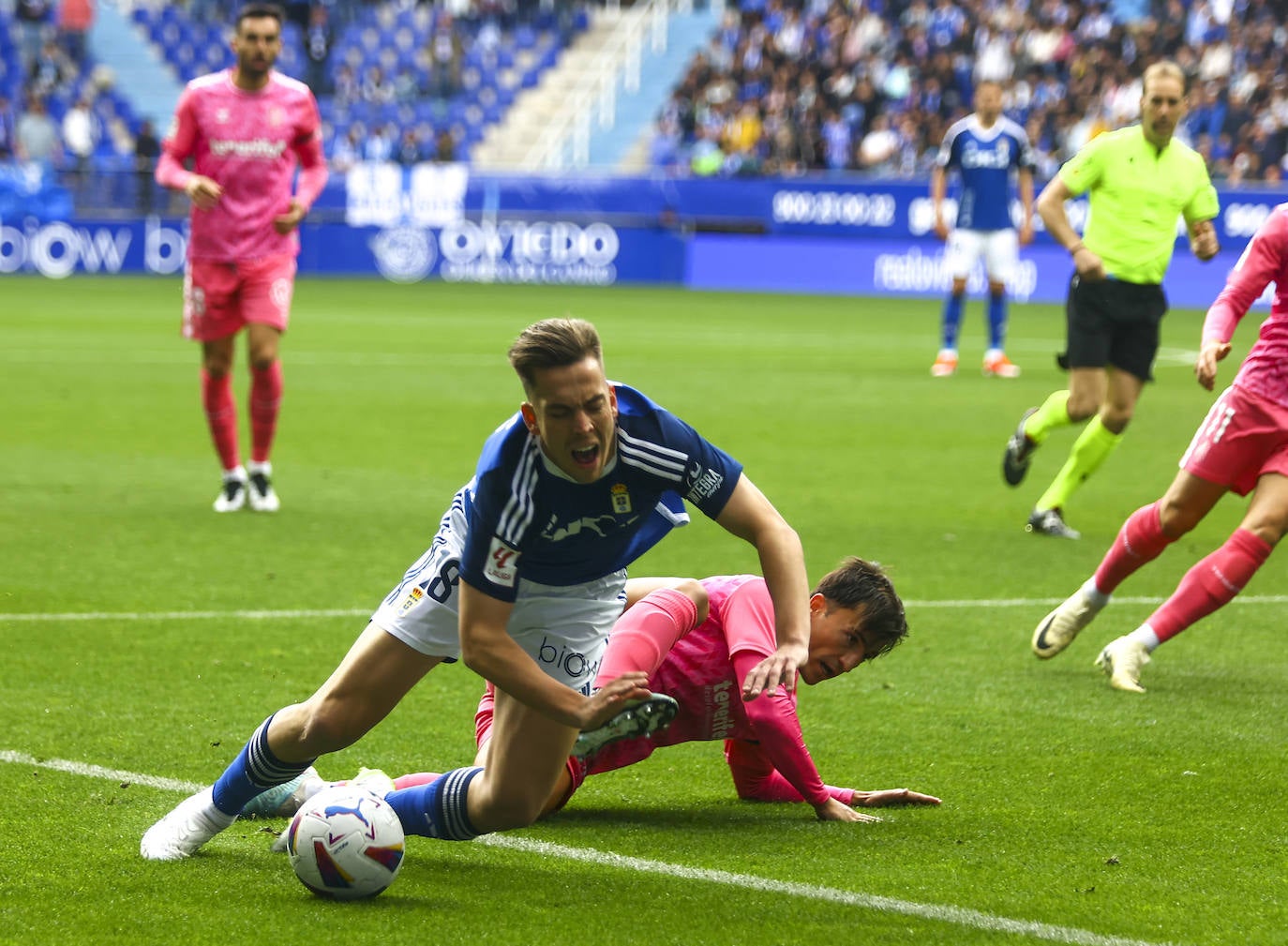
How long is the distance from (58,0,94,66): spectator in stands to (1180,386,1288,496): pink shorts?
34.0m

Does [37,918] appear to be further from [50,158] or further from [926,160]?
[50,158]

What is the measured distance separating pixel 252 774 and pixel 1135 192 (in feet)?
20.0

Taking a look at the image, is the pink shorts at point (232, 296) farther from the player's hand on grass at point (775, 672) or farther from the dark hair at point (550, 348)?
the player's hand on grass at point (775, 672)

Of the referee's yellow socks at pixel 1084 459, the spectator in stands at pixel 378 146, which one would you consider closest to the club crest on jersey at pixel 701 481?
the referee's yellow socks at pixel 1084 459

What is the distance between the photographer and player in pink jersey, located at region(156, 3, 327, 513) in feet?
29.8

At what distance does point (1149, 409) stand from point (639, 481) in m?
11.4

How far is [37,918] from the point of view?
3605mm

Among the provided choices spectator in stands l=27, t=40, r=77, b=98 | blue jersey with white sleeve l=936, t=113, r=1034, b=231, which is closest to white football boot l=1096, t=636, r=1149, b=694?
blue jersey with white sleeve l=936, t=113, r=1034, b=231

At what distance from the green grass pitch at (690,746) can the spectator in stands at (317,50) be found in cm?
2390

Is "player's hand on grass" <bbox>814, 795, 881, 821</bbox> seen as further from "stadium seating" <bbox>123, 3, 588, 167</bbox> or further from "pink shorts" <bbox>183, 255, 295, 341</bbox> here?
"stadium seating" <bbox>123, 3, 588, 167</bbox>

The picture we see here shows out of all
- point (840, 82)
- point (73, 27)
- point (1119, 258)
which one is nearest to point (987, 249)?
point (1119, 258)

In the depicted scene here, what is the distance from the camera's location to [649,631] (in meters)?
4.34

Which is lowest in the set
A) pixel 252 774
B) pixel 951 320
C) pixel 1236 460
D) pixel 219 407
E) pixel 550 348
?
pixel 951 320

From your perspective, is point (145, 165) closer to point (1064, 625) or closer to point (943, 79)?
point (943, 79)
